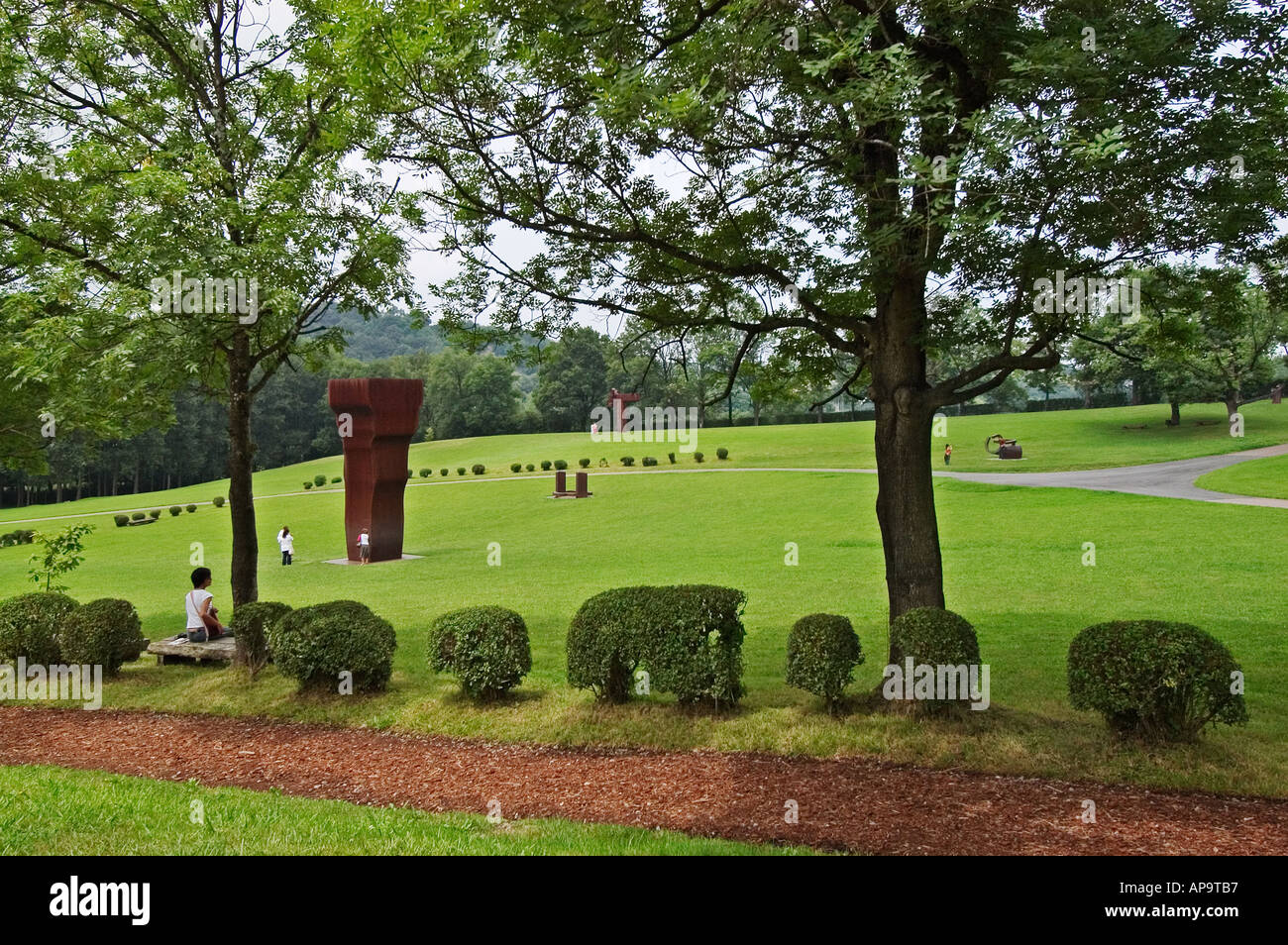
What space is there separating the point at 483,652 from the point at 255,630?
3.31 meters

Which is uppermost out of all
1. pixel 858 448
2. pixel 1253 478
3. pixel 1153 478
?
pixel 858 448

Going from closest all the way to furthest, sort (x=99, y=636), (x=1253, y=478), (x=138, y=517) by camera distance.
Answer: (x=99, y=636), (x=1253, y=478), (x=138, y=517)

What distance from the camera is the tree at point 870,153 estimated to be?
6297 mm

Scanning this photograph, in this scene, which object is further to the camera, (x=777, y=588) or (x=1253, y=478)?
(x=1253, y=478)

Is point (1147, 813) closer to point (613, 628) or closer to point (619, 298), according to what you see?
point (613, 628)

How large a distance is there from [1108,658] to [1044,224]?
3591 mm

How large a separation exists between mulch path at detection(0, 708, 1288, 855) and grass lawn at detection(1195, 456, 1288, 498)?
27126 millimetres

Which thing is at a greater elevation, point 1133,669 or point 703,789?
point 1133,669

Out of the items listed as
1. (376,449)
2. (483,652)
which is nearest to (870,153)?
(483,652)

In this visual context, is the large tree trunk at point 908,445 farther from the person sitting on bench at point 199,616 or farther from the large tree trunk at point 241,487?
the person sitting on bench at point 199,616

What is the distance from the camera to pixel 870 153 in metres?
8.30

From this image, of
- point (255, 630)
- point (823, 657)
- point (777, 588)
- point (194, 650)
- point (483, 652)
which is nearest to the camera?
point (823, 657)

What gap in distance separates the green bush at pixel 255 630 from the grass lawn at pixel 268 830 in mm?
3584

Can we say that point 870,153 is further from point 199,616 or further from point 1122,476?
point 1122,476
